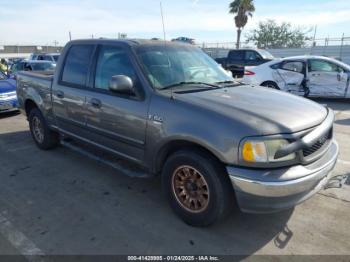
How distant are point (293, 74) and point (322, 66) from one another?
→ 925 millimetres

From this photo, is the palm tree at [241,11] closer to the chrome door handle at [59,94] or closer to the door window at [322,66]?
the door window at [322,66]

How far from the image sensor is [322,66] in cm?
1020

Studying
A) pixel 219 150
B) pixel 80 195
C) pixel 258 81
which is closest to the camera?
pixel 219 150

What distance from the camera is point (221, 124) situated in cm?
288

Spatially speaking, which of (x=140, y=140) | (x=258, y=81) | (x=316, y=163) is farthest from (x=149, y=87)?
(x=258, y=81)

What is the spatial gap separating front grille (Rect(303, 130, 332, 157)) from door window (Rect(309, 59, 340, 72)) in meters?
7.43

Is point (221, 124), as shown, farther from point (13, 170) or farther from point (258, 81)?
point (258, 81)

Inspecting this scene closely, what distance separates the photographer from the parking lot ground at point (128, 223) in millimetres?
3010

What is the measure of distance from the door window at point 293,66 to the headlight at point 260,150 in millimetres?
8279

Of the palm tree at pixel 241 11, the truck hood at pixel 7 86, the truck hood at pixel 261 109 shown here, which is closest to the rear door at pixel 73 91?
the truck hood at pixel 261 109

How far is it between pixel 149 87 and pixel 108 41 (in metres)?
1.13

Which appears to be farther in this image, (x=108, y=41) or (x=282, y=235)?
(x=108, y=41)

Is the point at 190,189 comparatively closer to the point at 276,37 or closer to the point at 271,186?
the point at 271,186

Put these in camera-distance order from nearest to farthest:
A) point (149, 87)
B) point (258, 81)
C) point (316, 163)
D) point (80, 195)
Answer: point (316, 163), point (149, 87), point (80, 195), point (258, 81)
